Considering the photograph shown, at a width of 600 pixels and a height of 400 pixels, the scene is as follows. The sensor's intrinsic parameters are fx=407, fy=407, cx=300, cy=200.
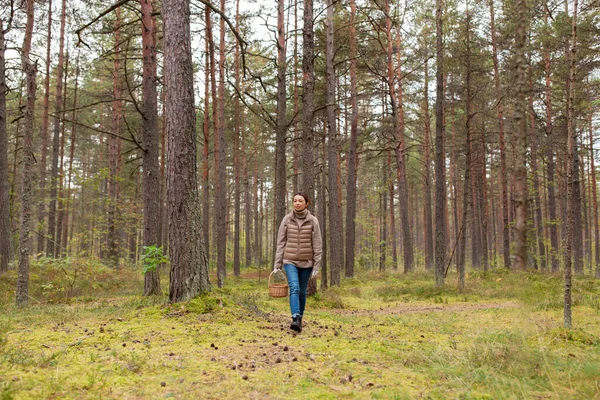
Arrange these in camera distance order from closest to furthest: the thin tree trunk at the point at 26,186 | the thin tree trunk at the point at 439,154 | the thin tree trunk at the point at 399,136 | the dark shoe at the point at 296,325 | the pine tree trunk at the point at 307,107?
the dark shoe at the point at 296,325 → the thin tree trunk at the point at 26,186 → the pine tree trunk at the point at 307,107 → the thin tree trunk at the point at 439,154 → the thin tree trunk at the point at 399,136

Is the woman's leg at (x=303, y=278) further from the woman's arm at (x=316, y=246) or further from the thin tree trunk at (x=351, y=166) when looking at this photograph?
the thin tree trunk at (x=351, y=166)

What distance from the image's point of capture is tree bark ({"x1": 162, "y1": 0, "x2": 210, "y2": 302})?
653 cm

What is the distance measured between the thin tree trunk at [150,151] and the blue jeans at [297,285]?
4516mm

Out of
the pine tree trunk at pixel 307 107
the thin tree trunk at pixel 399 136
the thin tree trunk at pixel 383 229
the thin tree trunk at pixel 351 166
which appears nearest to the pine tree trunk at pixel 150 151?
the pine tree trunk at pixel 307 107

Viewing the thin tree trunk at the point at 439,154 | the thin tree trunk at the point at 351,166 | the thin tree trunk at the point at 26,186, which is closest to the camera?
the thin tree trunk at the point at 26,186

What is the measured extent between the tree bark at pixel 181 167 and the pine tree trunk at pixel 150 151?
3129 millimetres

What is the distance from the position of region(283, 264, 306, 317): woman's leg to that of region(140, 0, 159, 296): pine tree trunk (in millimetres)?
4507

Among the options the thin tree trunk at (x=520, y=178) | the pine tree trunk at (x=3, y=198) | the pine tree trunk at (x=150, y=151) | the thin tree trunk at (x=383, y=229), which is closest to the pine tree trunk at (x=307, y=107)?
the pine tree trunk at (x=150, y=151)

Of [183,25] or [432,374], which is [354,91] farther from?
[432,374]

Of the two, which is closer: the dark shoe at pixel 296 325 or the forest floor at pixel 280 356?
the forest floor at pixel 280 356

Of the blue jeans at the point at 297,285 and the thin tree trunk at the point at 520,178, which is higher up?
the thin tree trunk at the point at 520,178

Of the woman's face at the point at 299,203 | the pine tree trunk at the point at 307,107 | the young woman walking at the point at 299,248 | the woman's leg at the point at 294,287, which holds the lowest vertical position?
the woman's leg at the point at 294,287

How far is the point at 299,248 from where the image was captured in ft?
20.7

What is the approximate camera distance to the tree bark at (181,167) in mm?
6531
